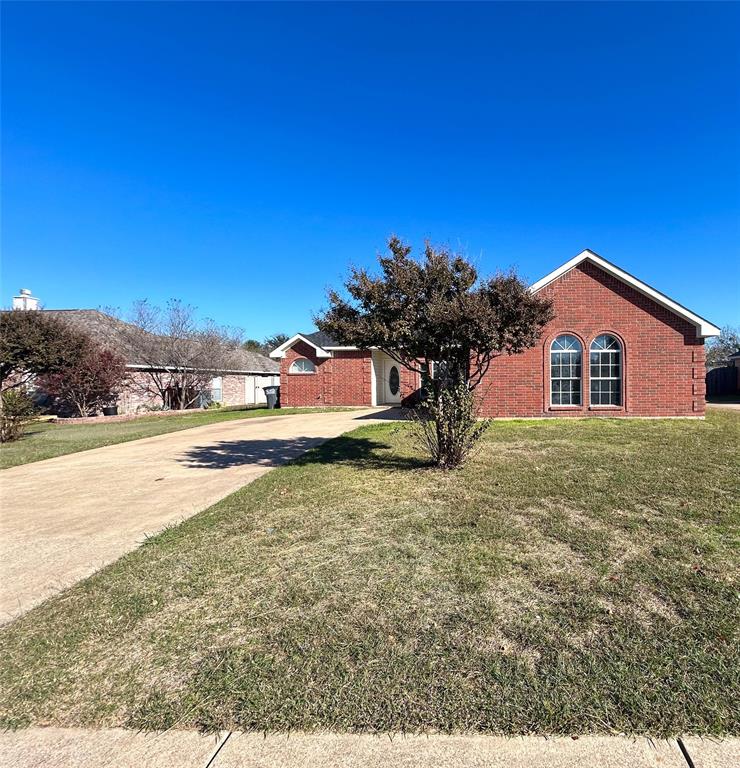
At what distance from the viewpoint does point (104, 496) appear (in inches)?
255

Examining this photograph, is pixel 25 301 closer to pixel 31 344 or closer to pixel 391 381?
pixel 31 344

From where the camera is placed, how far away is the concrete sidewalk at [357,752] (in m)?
A: 1.89

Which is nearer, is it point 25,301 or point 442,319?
point 442,319

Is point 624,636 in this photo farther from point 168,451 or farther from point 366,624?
point 168,451

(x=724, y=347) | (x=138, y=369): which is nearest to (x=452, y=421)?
(x=138, y=369)

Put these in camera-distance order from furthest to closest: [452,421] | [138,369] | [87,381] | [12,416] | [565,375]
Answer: [138,369] → [87,381] → [565,375] → [12,416] → [452,421]

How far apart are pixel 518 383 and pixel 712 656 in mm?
12062

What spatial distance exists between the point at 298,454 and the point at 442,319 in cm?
464

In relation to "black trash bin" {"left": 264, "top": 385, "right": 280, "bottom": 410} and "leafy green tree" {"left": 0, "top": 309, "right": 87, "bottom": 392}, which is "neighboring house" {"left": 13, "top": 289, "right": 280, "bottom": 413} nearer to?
"black trash bin" {"left": 264, "top": 385, "right": 280, "bottom": 410}

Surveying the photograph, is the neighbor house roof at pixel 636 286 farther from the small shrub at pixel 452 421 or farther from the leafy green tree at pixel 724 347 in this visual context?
the leafy green tree at pixel 724 347

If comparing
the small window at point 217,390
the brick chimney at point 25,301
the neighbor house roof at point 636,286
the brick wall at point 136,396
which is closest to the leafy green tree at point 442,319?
the neighbor house roof at point 636,286

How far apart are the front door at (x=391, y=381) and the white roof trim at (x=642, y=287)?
9573 millimetres

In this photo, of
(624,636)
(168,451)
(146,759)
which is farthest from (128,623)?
(168,451)

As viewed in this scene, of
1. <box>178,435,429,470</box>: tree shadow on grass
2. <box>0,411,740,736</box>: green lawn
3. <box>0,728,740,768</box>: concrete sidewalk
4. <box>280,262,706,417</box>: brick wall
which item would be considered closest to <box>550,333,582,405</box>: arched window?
<box>280,262,706,417</box>: brick wall
